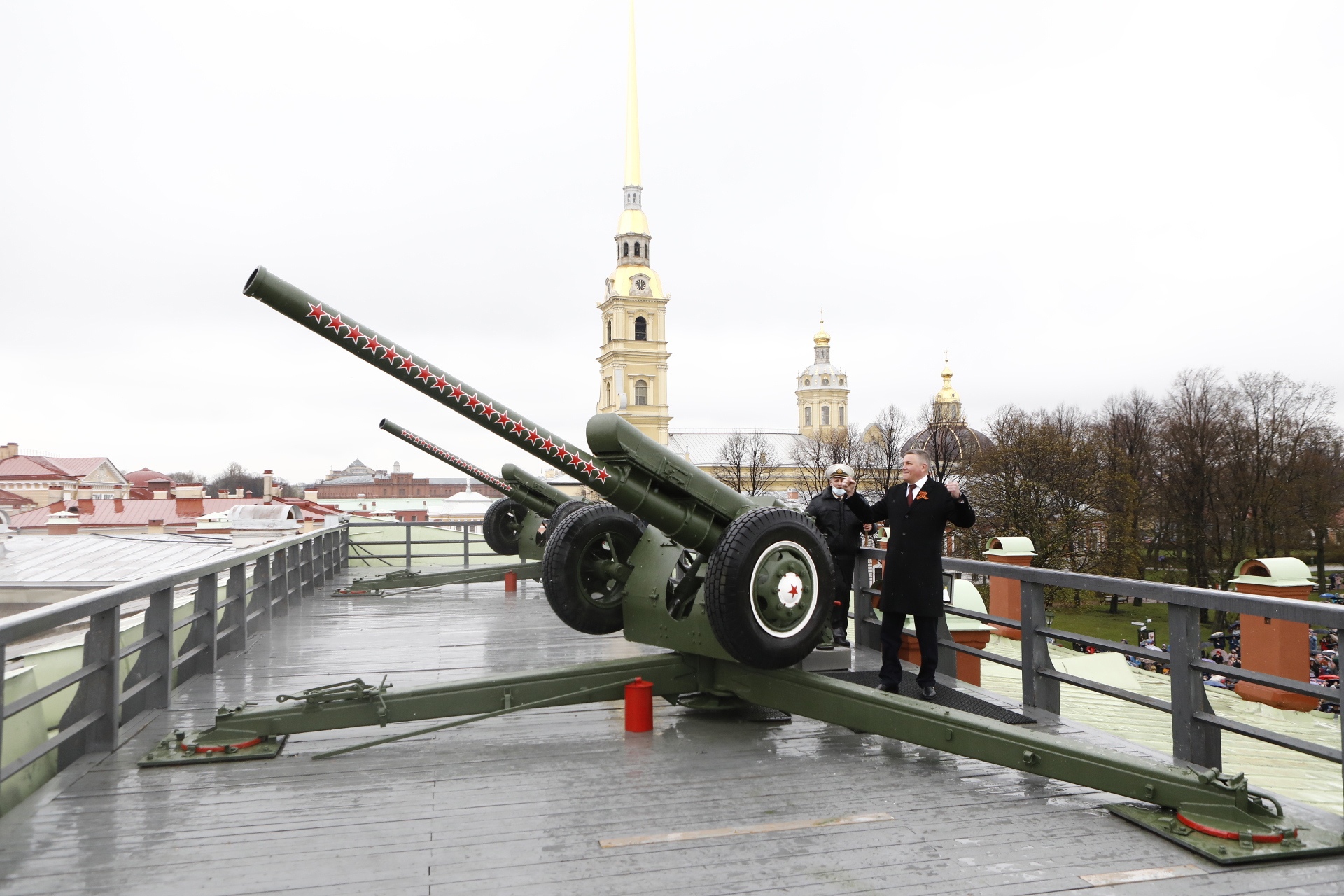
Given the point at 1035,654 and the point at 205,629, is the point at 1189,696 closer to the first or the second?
the point at 1035,654

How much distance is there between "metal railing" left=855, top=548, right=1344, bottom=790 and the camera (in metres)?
3.90

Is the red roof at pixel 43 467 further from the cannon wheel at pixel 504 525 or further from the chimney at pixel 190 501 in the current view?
the cannon wheel at pixel 504 525

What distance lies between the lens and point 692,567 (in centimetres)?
572

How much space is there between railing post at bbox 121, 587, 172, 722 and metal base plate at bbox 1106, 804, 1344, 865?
5598 millimetres

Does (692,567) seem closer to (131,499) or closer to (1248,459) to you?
(131,499)

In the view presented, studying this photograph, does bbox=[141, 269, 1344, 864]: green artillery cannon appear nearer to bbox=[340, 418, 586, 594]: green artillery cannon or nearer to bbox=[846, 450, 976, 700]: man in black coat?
bbox=[846, 450, 976, 700]: man in black coat

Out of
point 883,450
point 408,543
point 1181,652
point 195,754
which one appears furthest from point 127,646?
point 883,450

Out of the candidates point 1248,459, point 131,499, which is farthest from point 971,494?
point 131,499

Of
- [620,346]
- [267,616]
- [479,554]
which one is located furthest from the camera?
[620,346]

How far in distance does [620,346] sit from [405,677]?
298 ft

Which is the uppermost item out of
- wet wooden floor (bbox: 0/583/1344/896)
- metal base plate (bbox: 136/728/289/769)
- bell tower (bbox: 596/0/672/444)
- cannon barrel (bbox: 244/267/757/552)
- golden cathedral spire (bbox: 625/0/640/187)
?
golden cathedral spire (bbox: 625/0/640/187)

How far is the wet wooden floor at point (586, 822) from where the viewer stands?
3516mm

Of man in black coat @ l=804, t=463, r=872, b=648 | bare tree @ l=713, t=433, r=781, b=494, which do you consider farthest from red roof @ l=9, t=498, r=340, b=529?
bare tree @ l=713, t=433, r=781, b=494

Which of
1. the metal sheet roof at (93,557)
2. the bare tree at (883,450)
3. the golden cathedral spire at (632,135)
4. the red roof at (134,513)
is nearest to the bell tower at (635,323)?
the golden cathedral spire at (632,135)
